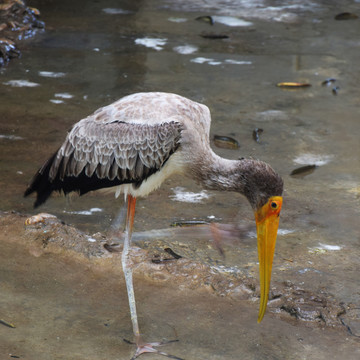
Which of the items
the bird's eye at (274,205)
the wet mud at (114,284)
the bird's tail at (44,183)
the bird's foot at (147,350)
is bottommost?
the bird's foot at (147,350)

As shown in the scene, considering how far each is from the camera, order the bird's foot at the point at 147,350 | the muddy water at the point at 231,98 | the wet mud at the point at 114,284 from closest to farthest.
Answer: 1. the bird's foot at the point at 147,350
2. the wet mud at the point at 114,284
3. the muddy water at the point at 231,98

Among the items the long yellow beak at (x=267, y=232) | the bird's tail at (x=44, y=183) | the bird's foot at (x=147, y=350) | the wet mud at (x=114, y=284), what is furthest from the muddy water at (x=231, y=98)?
the bird's tail at (x=44, y=183)

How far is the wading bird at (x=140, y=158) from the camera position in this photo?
3855 millimetres

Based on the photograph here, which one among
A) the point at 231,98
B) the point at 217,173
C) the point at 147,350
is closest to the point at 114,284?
the point at 147,350

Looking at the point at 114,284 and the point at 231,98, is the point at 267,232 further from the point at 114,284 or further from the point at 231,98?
the point at 231,98

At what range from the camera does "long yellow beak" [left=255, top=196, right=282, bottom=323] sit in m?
3.56

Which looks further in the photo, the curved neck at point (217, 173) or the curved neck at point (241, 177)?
the curved neck at point (217, 173)

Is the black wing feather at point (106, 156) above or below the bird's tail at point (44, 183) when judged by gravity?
above

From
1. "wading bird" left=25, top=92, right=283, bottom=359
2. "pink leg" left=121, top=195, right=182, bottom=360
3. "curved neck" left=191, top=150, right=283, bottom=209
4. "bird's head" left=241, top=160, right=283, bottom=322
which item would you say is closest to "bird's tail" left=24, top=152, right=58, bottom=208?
"wading bird" left=25, top=92, right=283, bottom=359

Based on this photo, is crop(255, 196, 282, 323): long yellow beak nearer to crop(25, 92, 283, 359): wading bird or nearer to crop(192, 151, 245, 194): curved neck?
crop(25, 92, 283, 359): wading bird

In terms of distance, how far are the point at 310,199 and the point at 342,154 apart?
0.98m

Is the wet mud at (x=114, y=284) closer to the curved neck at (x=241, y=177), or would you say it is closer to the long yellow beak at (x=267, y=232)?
the long yellow beak at (x=267, y=232)

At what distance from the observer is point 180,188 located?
18.3 ft

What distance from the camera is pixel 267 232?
11.7 ft
